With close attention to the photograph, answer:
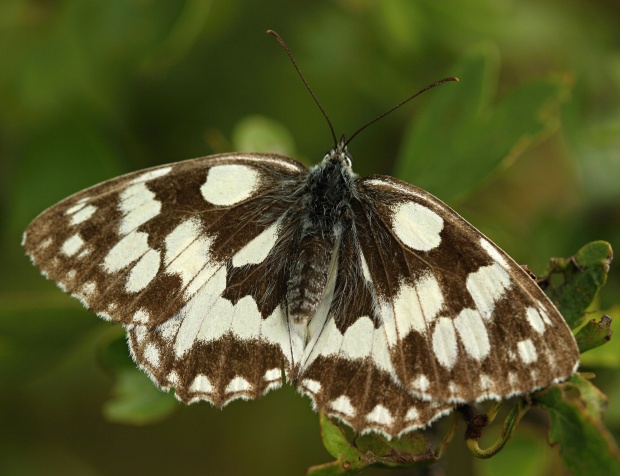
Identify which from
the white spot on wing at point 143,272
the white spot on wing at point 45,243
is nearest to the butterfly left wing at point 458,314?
the white spot on wing at point 143,272

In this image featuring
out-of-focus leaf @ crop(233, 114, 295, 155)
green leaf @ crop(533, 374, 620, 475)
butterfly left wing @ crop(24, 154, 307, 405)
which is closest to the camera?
green leaf @ crop(533, 374, 620, 475)

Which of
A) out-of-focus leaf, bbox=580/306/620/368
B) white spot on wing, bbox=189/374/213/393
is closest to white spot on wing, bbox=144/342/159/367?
white spot on wing, bbox=189/374/213/393

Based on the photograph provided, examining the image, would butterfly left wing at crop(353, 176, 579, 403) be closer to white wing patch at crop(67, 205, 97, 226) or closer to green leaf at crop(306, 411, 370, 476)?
green leaf at crop(306, 411, 370, 476)

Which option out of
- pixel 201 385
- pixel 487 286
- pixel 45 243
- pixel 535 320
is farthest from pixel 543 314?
pixel 45 243

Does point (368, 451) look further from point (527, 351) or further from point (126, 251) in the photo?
point (126, 251)

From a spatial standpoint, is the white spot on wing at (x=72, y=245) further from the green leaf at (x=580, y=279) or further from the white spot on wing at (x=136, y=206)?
the green leaf at (x=580, y=279)

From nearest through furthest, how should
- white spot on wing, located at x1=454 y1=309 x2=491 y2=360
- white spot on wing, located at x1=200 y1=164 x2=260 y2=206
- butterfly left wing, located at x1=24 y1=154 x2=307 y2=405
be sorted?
white spot on wing, located at x1=454 y1=309 x2=491 y2=360
butterfly left wing, located at x1=24 y1=154 x2=307 y2=405
white spot on wing, located at x1=200 y1=164 x2=260 y2=206

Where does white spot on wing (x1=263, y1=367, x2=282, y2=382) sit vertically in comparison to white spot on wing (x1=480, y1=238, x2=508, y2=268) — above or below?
below
